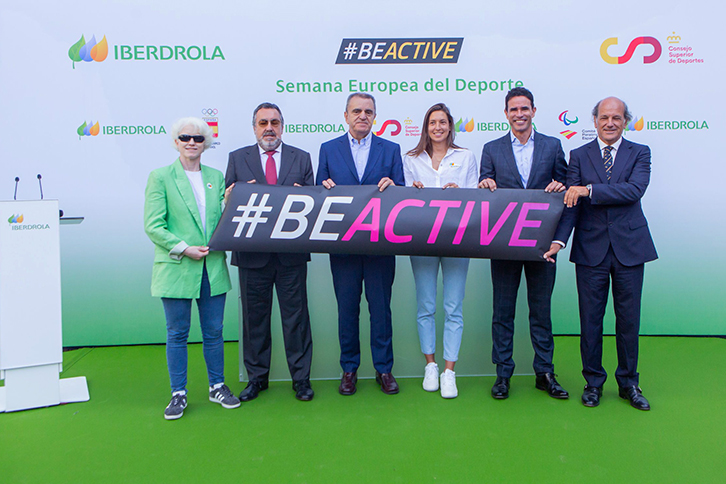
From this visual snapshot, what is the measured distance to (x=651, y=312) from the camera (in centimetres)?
423

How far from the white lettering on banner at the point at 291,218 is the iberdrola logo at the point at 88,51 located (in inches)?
95.3

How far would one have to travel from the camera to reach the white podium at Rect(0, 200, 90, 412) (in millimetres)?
2732

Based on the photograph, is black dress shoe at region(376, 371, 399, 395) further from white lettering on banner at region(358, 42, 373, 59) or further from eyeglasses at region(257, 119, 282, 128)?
white lettering on banner at region(358, 42, 373, 59)

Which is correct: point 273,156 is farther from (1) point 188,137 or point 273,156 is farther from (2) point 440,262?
(2) point 440,262

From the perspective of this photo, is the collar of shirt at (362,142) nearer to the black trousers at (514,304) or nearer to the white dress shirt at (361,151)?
the white dress shirt at (361,151)

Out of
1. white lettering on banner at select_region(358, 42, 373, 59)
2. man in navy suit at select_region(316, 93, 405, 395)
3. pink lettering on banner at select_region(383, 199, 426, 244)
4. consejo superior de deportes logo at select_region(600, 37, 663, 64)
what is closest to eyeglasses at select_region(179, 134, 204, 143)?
man in navy suit at select_region(316, 93, 405, 395)

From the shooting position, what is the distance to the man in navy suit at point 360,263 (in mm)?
2812

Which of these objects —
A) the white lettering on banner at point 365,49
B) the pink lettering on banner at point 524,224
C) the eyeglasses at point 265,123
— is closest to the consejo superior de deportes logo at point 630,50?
the white lettering on banner at point 365,49

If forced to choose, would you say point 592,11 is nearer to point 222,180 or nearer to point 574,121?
point 574,121

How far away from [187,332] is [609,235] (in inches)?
96.4

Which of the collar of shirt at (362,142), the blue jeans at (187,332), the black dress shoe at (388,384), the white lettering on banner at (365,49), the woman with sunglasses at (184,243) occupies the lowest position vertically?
the black dress shoe at (388,384)

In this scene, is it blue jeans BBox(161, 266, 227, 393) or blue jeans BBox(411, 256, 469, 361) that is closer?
blue jeans BBox(161, 266, 227, 393)

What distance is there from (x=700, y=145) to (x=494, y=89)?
1880mm

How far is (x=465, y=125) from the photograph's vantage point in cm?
402
